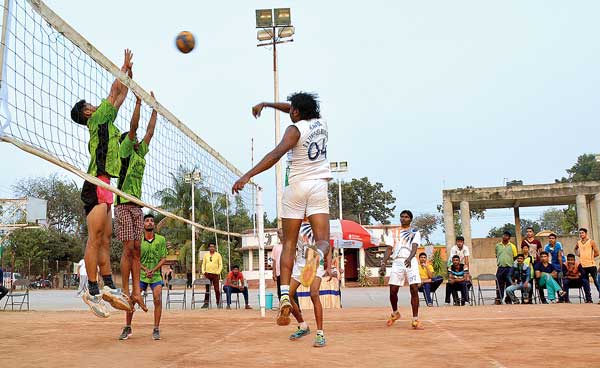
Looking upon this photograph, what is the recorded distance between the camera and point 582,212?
2725cm

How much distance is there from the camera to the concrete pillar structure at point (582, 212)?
87.7 ft

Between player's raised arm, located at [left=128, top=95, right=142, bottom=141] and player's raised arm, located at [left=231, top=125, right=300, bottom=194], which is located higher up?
player's raised arm, located at [left=128, top=95, right=142, bottom=141]

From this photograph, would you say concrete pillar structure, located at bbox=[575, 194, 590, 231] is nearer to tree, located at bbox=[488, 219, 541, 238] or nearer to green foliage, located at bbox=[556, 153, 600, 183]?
tree, located at bbox=[488, 219, 541, 238]

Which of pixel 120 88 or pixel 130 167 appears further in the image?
pixel 130 167

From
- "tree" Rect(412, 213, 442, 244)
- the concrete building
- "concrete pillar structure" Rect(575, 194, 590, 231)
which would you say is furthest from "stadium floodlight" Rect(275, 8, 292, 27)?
"tree" Rect(412, 213, 442, 244)

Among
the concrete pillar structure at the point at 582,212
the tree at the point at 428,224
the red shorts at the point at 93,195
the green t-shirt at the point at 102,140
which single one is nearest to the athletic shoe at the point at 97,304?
the red shorts at the point at 93,195

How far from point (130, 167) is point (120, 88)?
0.97 metres

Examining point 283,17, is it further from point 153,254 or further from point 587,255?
point 153,254

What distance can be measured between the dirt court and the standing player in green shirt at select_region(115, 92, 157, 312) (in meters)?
0.88

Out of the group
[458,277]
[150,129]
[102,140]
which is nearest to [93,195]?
[102,140]

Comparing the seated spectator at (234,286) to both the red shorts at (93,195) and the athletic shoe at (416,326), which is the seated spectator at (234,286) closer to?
the athletic shoe at (416,326)

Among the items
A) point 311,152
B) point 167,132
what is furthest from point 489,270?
point 311,152

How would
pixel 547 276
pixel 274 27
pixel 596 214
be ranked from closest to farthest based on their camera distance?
pixel 547 276
pixel 274 27
pixel 596 214

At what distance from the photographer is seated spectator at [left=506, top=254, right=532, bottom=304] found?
43.0 ft
